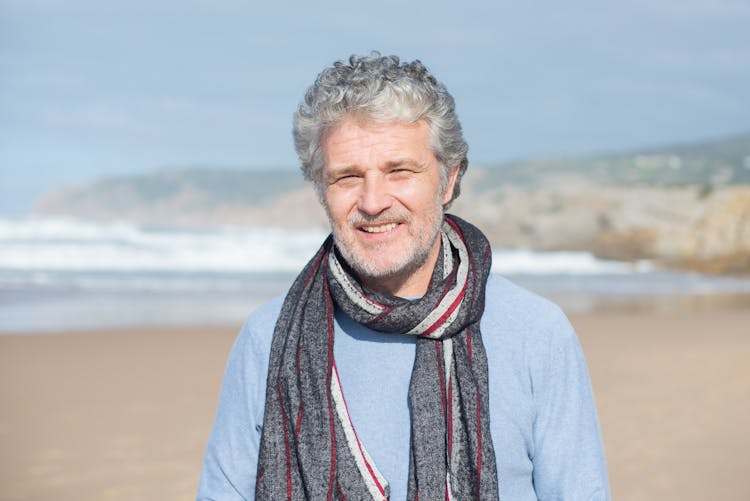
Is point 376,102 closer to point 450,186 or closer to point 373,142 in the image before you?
point 373,142

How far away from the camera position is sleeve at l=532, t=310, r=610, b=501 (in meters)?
1.82

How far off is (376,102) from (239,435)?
2.69ft

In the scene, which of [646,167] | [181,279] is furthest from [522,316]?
[646,167]

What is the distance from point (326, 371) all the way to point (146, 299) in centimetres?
1128

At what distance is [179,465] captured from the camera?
204 inches

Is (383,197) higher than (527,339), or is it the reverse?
(383,197)

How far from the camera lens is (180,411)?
6.25 m

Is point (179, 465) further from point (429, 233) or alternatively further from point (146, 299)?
point (146, 299)

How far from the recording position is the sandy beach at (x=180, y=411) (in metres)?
4.94

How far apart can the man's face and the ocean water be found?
8.18m

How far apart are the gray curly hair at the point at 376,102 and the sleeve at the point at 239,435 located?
46 cm

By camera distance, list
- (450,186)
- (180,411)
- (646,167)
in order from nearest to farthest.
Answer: (450,186) < (180,411) < (646,167)

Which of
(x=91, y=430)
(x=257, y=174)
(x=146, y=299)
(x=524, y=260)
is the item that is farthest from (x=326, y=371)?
(x=257, y=174)

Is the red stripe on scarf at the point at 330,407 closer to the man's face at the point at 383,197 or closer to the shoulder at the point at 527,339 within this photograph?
the man's face at the point at 383,197
